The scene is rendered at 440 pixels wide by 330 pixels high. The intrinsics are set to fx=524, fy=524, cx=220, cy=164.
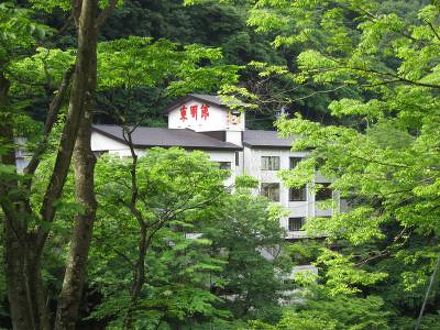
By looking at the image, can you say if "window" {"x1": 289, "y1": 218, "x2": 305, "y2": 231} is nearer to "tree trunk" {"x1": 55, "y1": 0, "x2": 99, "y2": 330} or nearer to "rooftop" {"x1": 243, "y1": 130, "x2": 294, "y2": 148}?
"rooftop" {"x1": 243, "y1": 130, "x2": 294, "y2": 148}

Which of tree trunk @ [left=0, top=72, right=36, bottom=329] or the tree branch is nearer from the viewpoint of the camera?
tree trunk @ [left=0, top=72, right=36, bottom=329]

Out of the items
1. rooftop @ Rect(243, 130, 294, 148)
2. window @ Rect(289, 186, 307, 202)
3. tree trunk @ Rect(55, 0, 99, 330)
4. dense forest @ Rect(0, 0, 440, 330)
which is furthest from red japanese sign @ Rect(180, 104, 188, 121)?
tree trunk @ Rect(55, 0, 99, 330)

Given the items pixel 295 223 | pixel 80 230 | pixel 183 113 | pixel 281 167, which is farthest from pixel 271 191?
pixel 80 230

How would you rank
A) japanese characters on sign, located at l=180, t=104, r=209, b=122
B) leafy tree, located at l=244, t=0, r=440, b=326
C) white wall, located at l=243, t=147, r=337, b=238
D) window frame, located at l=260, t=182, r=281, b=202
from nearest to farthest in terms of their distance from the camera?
leafy tree, located at l=244, t=0, r=440, b=326 → white wall, located at l=243, t=147, r=337, b=238 → japanese characters on sign, located at l=180, t=104, r=209, b=122 → window frame, located at l=260, t=182, r=281, b=202

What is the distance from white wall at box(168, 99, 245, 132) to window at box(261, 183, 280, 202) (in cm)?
333

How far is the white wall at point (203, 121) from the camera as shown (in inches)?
984

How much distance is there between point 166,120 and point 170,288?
23624mm

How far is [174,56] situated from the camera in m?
4.92

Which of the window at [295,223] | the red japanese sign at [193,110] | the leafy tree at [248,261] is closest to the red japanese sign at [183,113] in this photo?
the red japanese sign at [193,110]

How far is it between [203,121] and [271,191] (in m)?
5.02

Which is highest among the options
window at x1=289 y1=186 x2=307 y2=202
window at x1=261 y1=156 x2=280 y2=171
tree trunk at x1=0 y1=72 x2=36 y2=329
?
window at x1=261 y1=156 x2=280 y2=171

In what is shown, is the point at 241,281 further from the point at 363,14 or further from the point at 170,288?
the point at 363,14

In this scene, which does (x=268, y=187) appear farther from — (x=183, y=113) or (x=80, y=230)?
(x=80, y=230)

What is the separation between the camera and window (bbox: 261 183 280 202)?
2656cm
